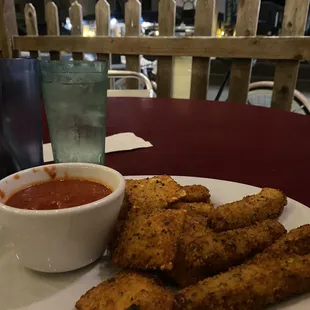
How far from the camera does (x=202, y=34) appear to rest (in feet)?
10.7

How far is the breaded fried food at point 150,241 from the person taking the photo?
58cm

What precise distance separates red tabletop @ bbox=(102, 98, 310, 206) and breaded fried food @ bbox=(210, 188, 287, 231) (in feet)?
0.45

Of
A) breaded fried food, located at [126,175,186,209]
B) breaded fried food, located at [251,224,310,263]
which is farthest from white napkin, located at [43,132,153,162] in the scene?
breaded fried food, located at [251,224,310,263]

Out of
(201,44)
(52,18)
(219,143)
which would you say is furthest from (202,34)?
(219,143)

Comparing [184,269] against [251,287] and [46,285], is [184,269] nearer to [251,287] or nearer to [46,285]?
[251,287]

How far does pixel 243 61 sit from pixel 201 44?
40 cm

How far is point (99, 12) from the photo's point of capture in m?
3.68

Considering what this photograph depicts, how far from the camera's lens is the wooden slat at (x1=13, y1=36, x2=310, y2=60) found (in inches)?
115

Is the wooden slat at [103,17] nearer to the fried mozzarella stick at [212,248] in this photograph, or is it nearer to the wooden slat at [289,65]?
the wooden slat at [289,65]

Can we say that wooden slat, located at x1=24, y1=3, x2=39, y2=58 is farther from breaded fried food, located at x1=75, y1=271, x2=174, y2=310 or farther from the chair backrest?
breaded fried food, located at x1=75, y1=271, x2=174, y2=310

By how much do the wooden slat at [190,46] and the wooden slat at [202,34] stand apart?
0.32 ft

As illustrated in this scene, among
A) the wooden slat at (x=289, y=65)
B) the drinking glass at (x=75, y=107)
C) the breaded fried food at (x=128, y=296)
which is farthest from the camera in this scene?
the wooden slat at (x=289, y=65)

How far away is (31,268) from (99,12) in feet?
11.4

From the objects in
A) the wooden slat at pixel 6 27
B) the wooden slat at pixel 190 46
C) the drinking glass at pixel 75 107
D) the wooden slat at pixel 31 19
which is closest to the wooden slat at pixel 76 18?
the wooden slat at pixel 190 46
